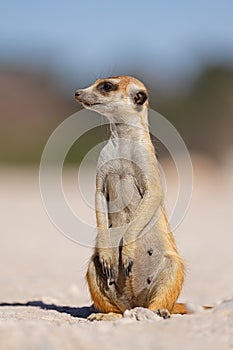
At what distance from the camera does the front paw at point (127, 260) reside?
18.9 ft

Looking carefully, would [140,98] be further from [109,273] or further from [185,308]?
[185,308]

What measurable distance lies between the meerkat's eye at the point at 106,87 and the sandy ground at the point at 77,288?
165 centimetres

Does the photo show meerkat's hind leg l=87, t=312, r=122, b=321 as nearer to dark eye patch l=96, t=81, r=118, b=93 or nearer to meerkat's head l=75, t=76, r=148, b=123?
meerkat's head l=75, t=76, r=148, b=123

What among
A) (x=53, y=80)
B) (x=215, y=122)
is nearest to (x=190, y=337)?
(x=215, y=122)

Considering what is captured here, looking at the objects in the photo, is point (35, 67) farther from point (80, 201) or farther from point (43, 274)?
point (43, 274)

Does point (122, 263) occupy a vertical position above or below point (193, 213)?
above

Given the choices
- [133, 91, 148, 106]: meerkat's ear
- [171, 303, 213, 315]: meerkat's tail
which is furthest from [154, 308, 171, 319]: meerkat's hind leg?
[133, 91, 148, 106]: meerkat's ear

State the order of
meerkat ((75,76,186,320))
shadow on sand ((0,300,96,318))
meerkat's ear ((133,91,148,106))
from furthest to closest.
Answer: shadow on sand ((0,300,96,318))
meerkat's ear ((133,91,148,106))
meerkat ((75,76,186,320))

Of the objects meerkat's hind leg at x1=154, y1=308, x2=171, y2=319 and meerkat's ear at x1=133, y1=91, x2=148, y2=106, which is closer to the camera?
meerkat's hind leg at x1=154, y1=308, x2=171, y2=319

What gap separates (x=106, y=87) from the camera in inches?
241

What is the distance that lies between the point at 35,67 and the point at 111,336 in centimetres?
5368

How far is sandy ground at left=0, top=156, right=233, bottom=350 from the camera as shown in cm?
421

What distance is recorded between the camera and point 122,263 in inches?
228

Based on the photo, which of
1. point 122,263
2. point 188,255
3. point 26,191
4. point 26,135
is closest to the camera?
point 122,263
